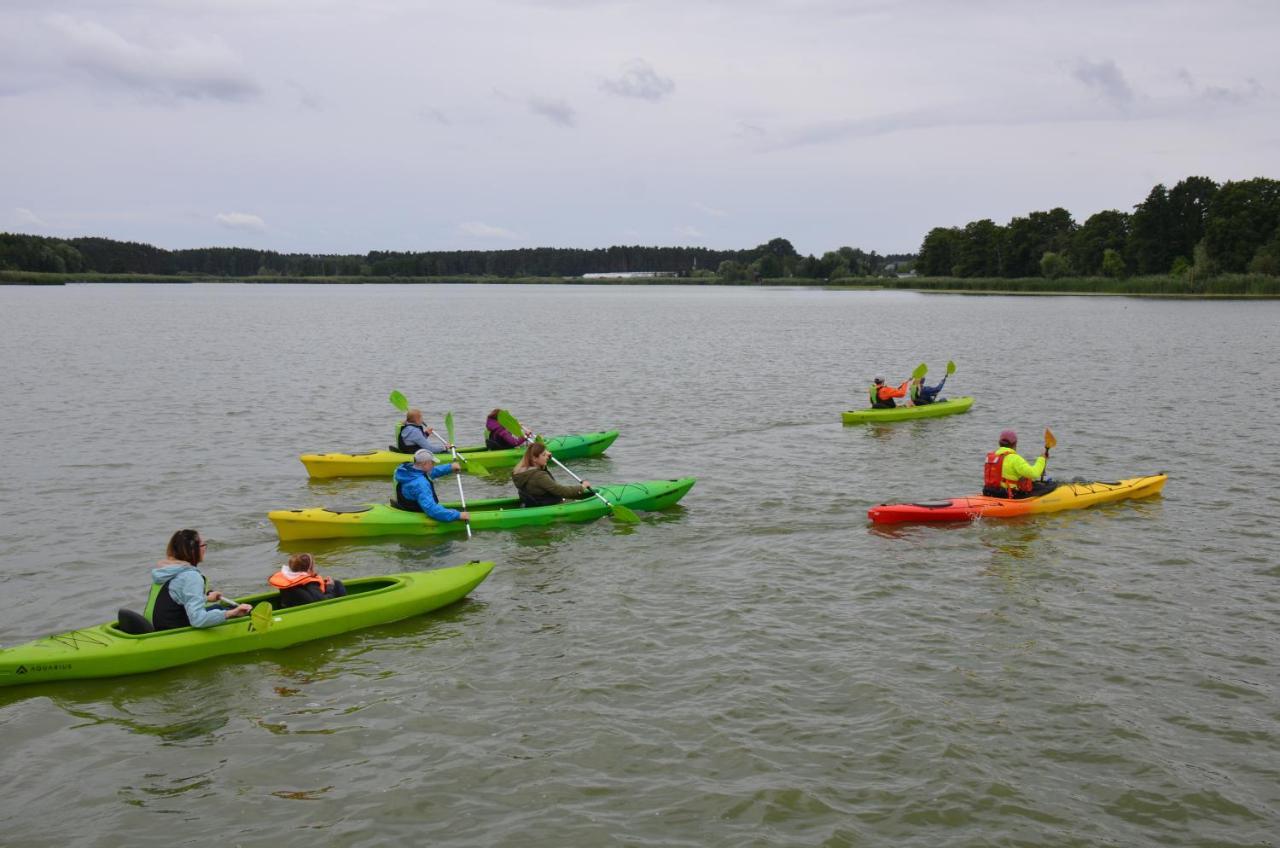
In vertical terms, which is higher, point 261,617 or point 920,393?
point 920,393

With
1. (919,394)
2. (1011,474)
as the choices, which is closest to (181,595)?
(1011,474)

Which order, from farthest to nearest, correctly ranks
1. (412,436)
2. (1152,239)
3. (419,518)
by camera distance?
1. (1152,239)
2. (412,436)
3. (419,518)

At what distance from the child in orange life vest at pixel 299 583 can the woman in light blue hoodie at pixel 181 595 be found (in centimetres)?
65

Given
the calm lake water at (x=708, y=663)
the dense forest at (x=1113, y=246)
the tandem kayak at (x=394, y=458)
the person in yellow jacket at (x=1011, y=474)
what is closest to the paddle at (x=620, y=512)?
the calm lake water at (x=708, y=663)

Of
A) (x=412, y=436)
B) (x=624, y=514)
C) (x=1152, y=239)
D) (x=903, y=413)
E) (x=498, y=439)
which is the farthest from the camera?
(x=1152, y=239)

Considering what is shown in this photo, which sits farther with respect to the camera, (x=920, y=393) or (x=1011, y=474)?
(x=920, y=393)

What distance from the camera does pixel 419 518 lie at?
13367mm

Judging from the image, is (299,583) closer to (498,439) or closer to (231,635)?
(231,635)

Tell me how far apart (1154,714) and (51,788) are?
8721 millimetres

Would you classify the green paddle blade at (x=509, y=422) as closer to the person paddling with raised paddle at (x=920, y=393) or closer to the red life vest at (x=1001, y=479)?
the red life vest at (x=1001, y=479)

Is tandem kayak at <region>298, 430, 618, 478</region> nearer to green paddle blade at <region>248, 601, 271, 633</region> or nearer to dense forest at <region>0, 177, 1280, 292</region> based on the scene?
green paddle blade at <region>248, 601, 271, 633</region>

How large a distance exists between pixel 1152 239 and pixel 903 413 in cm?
8187

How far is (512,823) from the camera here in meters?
6.64

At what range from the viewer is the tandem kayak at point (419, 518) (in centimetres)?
1321
